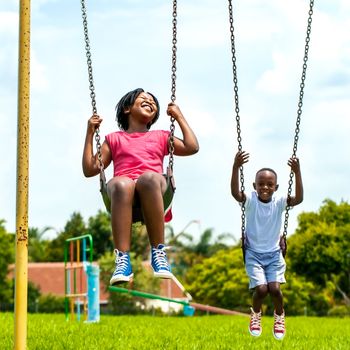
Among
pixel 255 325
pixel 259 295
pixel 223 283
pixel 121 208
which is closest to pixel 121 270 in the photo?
pixel 121 208

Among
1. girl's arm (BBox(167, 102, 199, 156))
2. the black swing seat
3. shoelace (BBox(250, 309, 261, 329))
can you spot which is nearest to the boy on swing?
shoelace (BBox(250, 309, 261, 329))

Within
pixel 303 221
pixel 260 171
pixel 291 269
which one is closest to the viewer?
pixel 260 171

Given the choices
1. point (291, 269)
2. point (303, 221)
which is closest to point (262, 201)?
point (291, 269)

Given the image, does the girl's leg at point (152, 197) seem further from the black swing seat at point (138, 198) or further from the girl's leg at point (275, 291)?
the girl's leg at point (275, 291)

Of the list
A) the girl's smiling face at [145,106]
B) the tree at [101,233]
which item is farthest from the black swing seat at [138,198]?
the tree at [101,233]

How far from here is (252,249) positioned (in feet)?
29.3

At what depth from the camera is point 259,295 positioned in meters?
9.07

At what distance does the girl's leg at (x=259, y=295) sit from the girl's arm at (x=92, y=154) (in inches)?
92.0

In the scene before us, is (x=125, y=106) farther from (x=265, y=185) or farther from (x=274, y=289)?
(x=274, y=289)

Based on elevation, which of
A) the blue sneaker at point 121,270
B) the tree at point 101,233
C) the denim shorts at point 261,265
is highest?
the tree at point 101,233

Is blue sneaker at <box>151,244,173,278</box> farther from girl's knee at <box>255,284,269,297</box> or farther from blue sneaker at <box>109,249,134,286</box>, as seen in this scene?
girl's knee at <box>255,284,269,297</box>

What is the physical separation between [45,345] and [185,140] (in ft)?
12.5

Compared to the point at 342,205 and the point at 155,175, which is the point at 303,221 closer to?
the point at 342,205

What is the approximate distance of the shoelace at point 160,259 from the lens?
7.09 metres
